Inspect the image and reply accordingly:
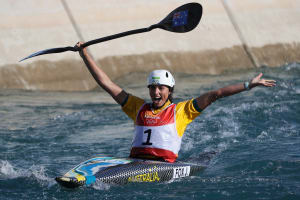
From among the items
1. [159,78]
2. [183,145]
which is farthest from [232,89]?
[183,145]

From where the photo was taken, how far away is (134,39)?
1534 centimetres

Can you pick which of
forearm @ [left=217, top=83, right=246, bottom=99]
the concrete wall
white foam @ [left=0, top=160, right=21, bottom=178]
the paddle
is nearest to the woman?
forearm @ [left=217, top=83, right=246, bottom=99]

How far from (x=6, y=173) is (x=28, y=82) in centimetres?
665

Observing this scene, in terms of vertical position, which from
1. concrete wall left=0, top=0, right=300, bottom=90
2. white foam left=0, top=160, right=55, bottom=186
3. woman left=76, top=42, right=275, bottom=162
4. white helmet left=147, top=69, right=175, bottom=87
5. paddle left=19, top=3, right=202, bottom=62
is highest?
concrete wall left=0, top=0, right=300, bottom=90

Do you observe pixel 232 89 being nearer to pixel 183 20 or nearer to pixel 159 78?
pixel 159 78

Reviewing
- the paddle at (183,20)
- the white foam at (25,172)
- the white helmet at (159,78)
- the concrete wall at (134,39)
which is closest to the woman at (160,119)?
the white helmet at (159,78)

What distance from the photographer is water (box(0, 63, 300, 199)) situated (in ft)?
21.0

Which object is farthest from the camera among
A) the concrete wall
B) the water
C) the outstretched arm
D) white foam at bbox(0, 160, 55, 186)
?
the concrete wall

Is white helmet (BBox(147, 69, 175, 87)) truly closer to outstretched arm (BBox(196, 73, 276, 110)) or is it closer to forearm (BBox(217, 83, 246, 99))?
outstretched arm (BBox(196, 73, 276, 110))

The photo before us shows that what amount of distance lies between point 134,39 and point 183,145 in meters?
6.58

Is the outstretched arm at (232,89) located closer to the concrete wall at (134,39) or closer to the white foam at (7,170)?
the white foam at (7,170)

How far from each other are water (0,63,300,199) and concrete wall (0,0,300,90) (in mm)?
784

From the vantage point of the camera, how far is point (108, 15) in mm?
15422

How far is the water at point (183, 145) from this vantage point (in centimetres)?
639
